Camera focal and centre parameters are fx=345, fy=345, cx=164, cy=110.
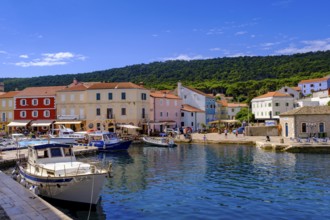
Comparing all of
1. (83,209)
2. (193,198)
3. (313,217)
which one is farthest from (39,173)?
(313,217)

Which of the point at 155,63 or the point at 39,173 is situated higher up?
the point at 155,63

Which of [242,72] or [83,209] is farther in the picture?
[242,72]

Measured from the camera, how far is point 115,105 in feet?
213

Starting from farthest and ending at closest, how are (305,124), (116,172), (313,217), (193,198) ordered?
1. (305,124)
2. (116,172)
3. (193,198)
4. (313,217)

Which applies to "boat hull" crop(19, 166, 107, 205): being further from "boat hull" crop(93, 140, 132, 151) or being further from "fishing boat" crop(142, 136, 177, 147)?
"fishing boat" crop(142, 136, 177, 147)

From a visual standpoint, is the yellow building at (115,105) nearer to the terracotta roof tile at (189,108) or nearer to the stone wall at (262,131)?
the terracotta roof tile at (189,108)

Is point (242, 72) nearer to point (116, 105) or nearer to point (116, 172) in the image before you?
point (116, 105)

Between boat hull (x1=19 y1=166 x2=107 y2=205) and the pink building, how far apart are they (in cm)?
4700

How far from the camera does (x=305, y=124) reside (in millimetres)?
47750

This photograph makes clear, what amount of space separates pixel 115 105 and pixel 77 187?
47508 millimetres

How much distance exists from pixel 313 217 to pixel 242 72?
151778 mm

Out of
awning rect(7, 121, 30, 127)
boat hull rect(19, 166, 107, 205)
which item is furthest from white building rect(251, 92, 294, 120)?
boat hull rect(19, 166, 107, 205)

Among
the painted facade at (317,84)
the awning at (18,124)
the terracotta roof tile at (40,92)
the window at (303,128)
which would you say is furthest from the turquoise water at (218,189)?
the painted facade at (317,84)

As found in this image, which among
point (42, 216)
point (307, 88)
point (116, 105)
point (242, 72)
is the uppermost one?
point (242, 72)
